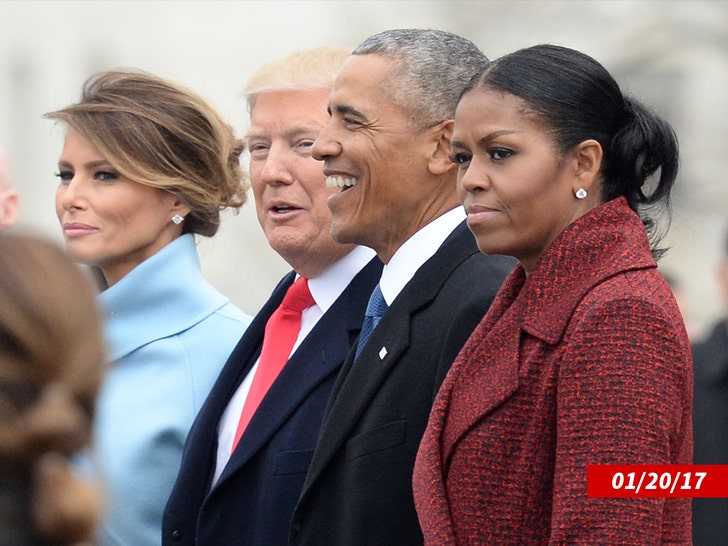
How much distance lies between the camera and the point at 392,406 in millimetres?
3201

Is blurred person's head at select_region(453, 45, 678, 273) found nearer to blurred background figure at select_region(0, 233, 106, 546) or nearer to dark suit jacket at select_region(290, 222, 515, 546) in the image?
dark suit jacket at select_region(290, 222, 515, 546)

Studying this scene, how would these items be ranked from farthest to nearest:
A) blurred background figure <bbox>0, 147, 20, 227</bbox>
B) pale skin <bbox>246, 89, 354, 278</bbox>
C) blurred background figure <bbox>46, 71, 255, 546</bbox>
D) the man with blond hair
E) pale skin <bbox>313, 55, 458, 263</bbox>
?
blurred background figure <bbox>0, 147, 20, 227</bbox>, blurred background figure <bbox>46, 71, 255, 546</bbox>, pale skin <bbox>246, 89, 354, 278</bbox>, the man with blond hair, pale skin <bbox>313, 55, 458, 263</bbox>

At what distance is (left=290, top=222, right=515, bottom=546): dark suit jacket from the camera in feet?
10.3

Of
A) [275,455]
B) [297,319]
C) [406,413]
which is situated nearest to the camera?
[406,413]

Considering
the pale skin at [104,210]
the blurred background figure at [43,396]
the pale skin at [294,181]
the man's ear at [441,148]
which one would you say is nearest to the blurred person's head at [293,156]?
the pale skin at [294,181]

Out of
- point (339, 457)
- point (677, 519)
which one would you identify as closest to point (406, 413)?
point (339, 457)

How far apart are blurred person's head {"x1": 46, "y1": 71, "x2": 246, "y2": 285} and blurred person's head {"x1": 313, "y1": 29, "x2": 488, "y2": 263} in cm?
87

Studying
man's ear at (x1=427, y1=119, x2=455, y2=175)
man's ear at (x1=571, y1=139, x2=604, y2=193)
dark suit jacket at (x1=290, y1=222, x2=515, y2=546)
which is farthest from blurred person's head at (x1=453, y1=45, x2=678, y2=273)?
man's ear at (x1=427, y1=119, x2=455, y2=175)

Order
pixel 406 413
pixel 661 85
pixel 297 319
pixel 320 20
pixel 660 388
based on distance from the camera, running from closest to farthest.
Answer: pixel 660 388 → pixel 406 413 → pixel 297 319 → pixel 320 20 → pixel 661 85

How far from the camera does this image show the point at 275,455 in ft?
12.1

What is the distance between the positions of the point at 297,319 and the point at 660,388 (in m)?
1.65

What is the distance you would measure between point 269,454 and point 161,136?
1139 mm

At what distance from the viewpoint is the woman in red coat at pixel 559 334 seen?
8.43ft

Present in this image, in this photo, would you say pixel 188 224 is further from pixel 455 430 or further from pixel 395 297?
pixel 455 430
